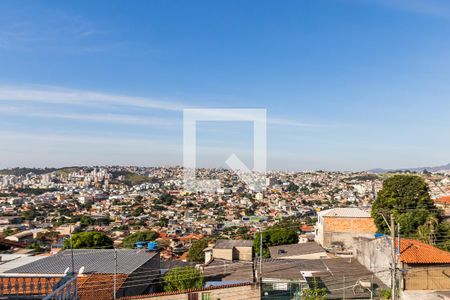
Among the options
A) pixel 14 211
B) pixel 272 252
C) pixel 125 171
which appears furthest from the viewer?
pixel 125 171

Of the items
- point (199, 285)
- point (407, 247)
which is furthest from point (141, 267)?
point (407, 247)

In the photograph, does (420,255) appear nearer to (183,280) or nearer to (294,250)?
(183,280)

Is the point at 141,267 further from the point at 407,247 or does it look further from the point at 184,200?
the point at 184,200

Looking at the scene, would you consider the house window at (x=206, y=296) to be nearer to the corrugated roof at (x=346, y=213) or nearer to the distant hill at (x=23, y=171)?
the corrugated roof at (x=346, y=213)

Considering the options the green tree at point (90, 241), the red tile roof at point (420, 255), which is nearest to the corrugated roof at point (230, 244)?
the green tree at point (90, 241)

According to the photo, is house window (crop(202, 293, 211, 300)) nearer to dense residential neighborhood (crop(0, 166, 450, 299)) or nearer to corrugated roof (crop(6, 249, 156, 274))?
dense residential neighborhood (crop(0, 166, 450, 299))

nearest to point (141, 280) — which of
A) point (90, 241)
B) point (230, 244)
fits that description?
point (90, 241)
